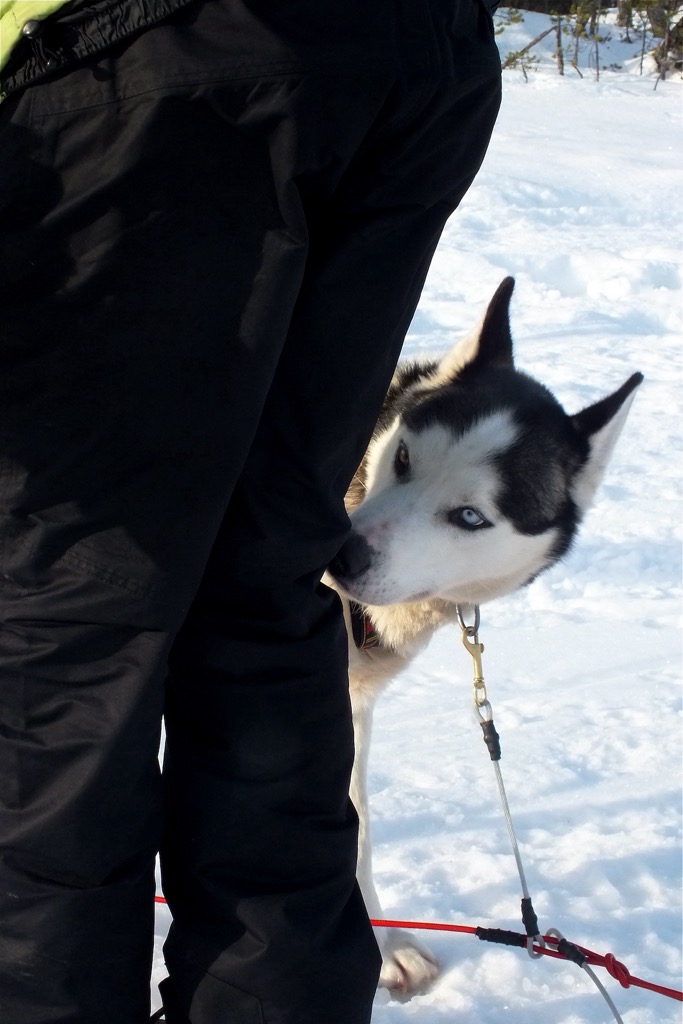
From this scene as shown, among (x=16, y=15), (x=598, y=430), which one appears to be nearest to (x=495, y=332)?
(x=598, y=430)

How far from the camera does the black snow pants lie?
2.71 feet

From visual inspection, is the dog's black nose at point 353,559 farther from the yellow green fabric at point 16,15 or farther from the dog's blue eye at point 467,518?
the yellow green fabric at point 16,15

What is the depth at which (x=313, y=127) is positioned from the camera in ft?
2.75

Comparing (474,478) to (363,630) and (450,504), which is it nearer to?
(450,504)

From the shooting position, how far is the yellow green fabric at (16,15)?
0.79 meters

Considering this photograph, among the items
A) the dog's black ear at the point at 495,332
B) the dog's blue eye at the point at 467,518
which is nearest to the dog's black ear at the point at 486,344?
the dog's black ear at the point at 495,332

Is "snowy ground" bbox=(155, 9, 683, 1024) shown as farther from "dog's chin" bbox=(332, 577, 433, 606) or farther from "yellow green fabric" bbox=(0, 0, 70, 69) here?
"yellow green fabric" bbox=(0, 0, 70, 69)

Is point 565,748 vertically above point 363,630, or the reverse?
point 363,630

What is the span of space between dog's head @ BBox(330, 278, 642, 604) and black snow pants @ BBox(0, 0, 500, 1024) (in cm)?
54

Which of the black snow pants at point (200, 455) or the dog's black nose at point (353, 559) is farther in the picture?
the dog's black nose at point (353, 559)

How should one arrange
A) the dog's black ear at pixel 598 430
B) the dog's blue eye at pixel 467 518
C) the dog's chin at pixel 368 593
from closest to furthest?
the dog's chin at pixel 368 593
the dog's blue eye at pixel 467 518
the dog's black ear at pixel 598 430

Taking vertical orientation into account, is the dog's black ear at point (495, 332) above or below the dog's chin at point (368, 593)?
above

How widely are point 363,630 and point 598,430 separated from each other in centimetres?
64

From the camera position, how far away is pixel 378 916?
5.79ft
